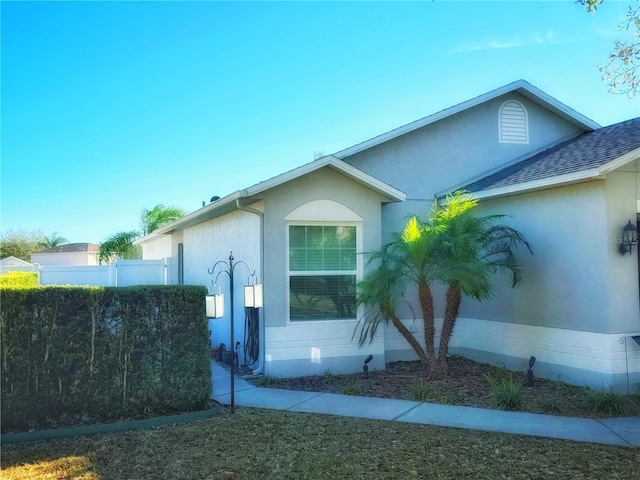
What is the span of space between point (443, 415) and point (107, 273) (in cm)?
1061

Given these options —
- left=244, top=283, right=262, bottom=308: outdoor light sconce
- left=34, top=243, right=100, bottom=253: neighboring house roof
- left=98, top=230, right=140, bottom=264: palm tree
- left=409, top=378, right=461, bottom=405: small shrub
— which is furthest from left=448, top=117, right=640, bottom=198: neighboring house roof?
left=34, top=243, right=100, bottom=253: neighboring house roof

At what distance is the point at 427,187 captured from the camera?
34.8 feet

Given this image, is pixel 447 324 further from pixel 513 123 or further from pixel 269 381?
pixel 513 123

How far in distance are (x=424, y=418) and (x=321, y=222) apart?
383cm

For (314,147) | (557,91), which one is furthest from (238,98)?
(557,91)

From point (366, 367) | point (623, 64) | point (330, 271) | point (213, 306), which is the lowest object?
point (366, 367)

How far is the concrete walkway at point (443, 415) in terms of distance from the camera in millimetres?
5637

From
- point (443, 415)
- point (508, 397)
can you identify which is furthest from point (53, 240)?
point (508, 397)

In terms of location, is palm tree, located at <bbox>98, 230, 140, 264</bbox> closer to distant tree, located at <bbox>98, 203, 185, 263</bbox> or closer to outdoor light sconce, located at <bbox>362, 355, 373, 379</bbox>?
distant tree, located at <bbox>98, 203, 185, 263</bbox>

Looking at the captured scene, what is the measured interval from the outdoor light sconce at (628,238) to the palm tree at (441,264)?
1.54 m

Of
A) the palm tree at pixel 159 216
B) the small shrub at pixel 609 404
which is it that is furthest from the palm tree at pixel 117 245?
the small shrub at pixel 609 404

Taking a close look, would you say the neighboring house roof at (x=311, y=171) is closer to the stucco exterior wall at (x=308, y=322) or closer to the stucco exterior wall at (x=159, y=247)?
the stucco exterior wall at (x=308, y=322)

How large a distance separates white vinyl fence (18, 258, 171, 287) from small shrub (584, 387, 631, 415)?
11042 millimetres

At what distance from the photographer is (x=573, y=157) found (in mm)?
8898
